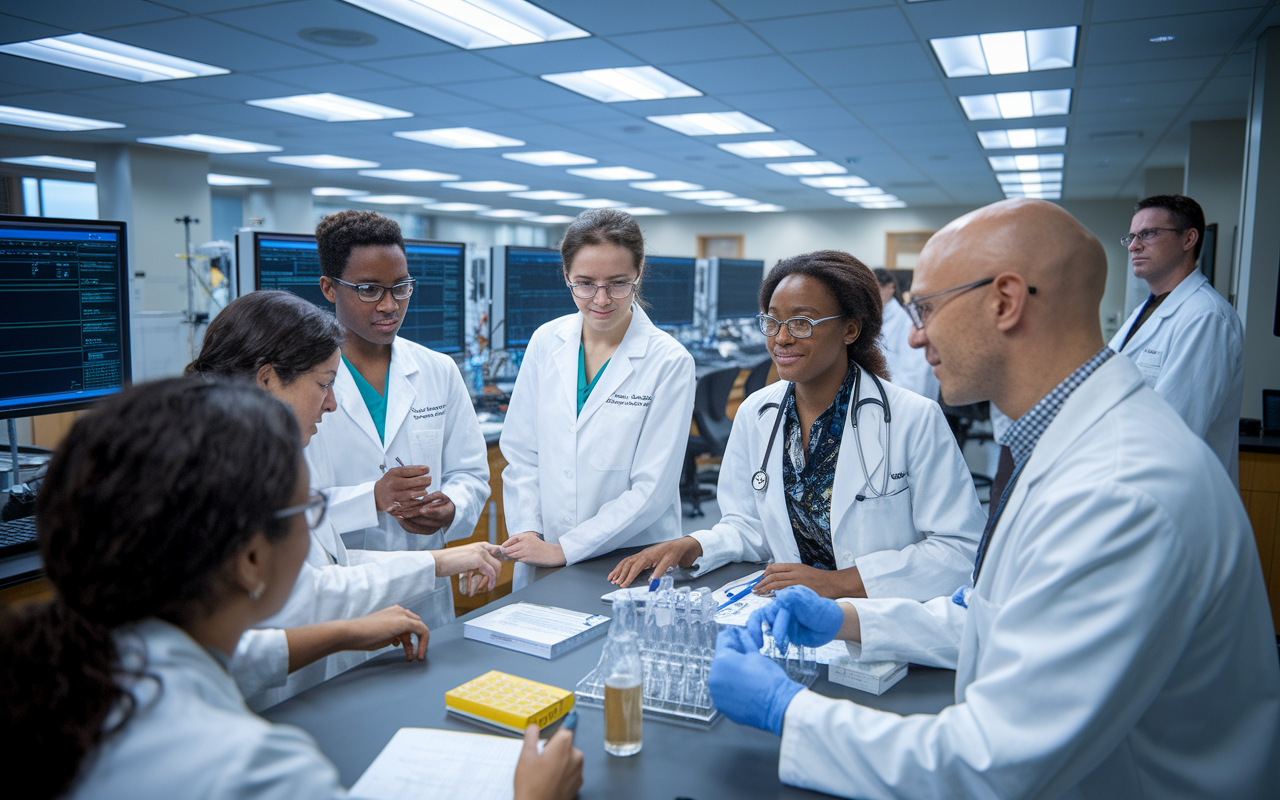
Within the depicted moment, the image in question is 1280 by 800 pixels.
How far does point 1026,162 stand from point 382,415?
8.79 meters

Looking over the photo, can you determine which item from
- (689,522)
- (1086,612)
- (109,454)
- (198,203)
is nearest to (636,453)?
(1086,612)

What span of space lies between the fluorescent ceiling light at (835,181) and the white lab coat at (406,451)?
869cm

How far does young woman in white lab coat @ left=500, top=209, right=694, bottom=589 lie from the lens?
7.00ft

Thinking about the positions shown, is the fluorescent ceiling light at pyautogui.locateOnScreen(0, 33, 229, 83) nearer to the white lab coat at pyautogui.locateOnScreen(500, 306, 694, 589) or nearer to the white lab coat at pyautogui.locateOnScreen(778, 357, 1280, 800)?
the white lab coat at pyautogui.locateOnScreen(500, 306, 694, 589)

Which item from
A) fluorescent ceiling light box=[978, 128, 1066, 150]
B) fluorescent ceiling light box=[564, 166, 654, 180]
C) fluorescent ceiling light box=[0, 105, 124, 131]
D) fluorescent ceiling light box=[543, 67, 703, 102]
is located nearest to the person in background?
fluorescent ceiling light box=[543, 67, 703, 102]

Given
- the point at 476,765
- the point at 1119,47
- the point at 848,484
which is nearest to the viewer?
the point at 476,765

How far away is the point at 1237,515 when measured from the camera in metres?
0.97

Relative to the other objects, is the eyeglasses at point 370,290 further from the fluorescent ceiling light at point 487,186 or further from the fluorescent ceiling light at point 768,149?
the fluorescent ceiling light at point 487,186

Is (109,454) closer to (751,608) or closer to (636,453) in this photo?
(751,608)

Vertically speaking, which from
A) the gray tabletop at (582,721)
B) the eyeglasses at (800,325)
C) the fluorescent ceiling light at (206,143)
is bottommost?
the gray tabletop at (582,721)

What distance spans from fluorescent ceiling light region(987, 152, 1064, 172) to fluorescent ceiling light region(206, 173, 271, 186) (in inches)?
359

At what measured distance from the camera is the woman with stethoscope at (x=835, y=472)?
1662mm

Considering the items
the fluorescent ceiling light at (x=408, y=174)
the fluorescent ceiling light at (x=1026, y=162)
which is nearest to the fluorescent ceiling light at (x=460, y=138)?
the fluorescent ceiling light at (x=408, y=174)

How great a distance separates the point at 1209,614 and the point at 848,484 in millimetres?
841
